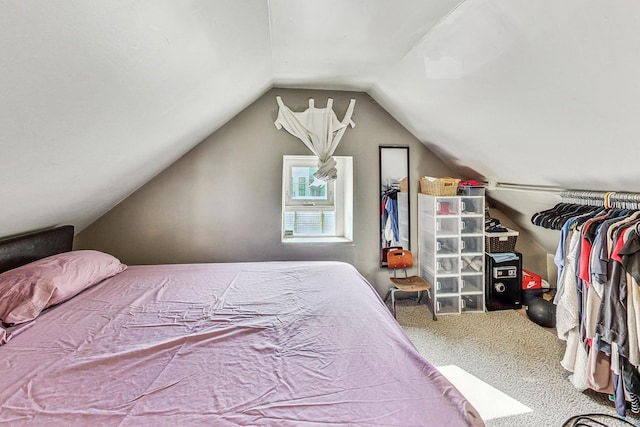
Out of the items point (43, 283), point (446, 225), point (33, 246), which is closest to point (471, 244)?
point (446, 225)

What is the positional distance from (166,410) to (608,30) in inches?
81.9

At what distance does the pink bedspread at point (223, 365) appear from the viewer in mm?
905

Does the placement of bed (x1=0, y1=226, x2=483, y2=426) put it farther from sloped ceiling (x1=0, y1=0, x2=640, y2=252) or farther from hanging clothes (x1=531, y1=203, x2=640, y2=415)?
hanging clothes (x1=531, y1=203, x2=640, y2=415)

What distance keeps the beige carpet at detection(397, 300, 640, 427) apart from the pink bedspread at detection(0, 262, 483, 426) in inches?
40.7

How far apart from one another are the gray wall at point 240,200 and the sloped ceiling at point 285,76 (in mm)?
325

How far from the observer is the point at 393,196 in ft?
10.7

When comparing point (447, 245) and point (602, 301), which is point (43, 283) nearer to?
point (602, 301)

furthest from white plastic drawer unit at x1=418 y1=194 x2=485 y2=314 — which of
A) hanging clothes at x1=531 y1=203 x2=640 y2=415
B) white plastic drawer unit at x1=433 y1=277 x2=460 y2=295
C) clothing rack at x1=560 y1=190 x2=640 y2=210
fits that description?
hanging clothes at x1=531 y1=203 x2=640 y2=415

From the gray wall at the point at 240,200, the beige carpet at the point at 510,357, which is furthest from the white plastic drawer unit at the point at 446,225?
the beige carpet at the point at 510,357

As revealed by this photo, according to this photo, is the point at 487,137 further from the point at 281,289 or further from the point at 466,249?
the point at 281,289

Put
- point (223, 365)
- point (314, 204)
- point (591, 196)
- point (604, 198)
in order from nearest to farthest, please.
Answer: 1. point (223, 365)
2. point (604, 198)
3. point (591, 196)
4. point (314, 204)

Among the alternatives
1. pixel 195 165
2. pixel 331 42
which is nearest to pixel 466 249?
pixel 331 42

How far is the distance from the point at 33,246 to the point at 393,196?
3079mm

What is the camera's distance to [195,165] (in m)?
3.02
